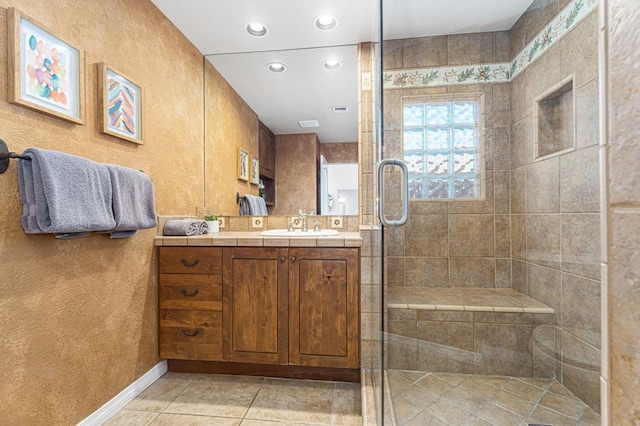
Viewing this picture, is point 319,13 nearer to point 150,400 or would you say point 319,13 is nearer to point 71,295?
point 71,295

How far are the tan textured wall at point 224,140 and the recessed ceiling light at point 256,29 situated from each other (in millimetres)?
490

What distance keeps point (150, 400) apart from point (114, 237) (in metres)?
0.93

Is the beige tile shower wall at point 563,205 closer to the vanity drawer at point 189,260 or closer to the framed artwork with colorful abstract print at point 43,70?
the vanity drawer at point 189,260

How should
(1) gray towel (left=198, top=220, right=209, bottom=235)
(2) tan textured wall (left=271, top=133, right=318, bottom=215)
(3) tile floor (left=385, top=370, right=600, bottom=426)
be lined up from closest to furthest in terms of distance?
1. (3) tile floor (left=385, top=370, right=600, bottom=426)
2. (1) gray towel (left=198, top=220, right=209, bottom=235)
3. (2) tan textured wall (left=271, top=133, right=318, bottom=215)

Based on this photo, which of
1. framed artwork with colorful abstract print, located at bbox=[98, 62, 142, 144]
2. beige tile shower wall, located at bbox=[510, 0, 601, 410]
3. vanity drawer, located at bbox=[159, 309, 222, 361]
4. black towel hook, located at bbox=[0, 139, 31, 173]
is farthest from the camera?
vanity drawer, located at bbox=[159, 309, 222, 361]

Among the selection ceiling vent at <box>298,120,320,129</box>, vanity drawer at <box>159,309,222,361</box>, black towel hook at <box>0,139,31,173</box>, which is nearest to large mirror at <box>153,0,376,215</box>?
ceiling vent at <box>298,120,320,129</box>

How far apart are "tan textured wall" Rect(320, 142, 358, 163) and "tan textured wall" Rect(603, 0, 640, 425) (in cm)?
201

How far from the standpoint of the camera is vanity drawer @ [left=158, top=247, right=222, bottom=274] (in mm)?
1843

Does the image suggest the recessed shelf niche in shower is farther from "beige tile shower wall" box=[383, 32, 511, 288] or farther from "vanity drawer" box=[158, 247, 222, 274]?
"vanity drawer" box=[158, 247, 222, 274]

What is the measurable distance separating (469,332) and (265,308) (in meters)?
1.14

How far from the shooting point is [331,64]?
7.44 feet

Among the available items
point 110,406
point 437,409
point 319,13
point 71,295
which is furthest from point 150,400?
point 319,13

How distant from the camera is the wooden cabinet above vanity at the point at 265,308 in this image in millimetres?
1767

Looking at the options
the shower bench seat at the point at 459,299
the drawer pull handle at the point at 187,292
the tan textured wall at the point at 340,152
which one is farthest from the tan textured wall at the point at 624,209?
the tan textured wall at the point at 340,152
